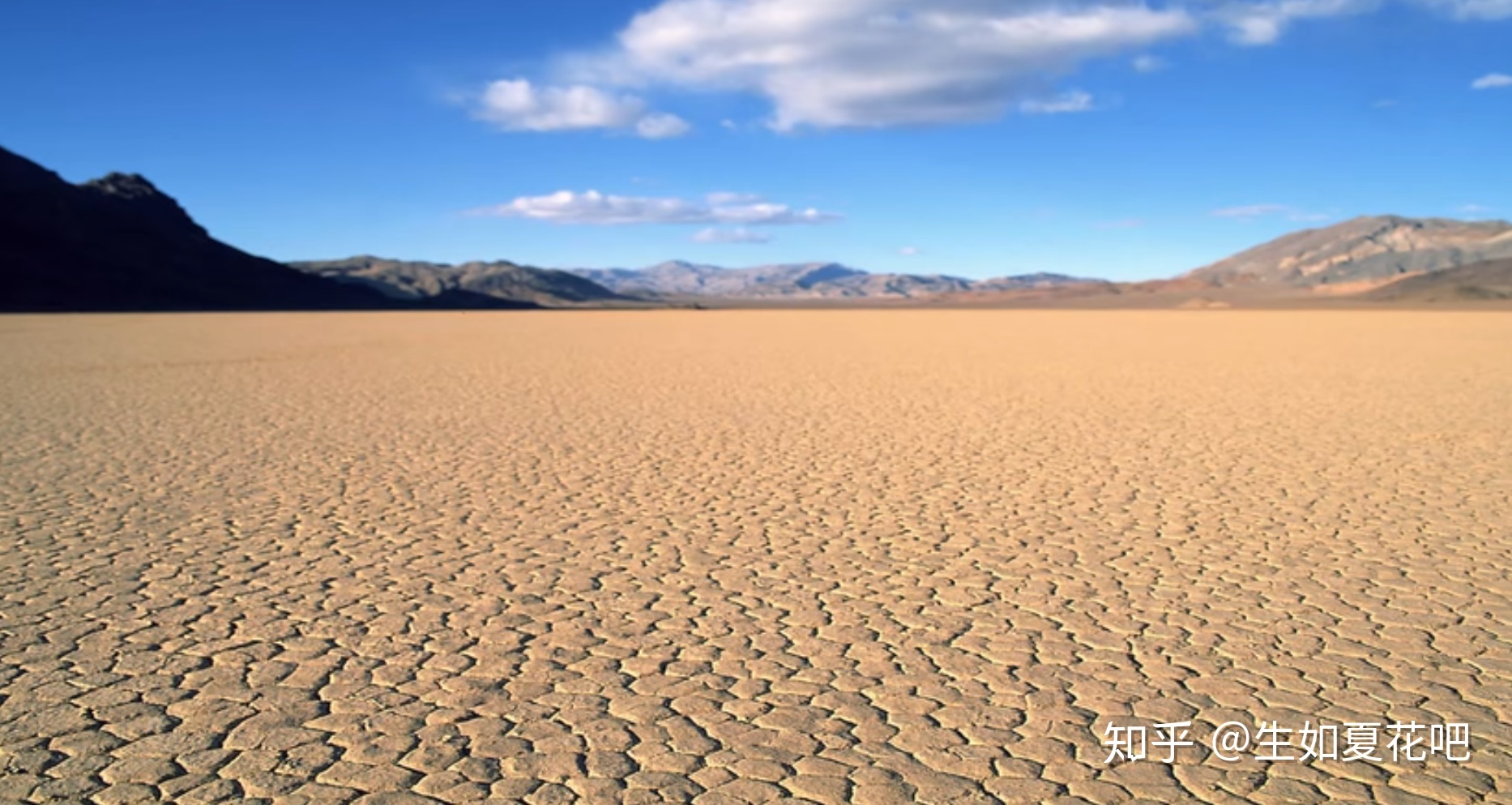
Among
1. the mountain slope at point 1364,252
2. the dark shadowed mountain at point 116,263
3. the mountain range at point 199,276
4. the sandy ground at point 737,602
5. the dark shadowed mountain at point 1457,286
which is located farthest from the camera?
the mountain slope at point 1364,252

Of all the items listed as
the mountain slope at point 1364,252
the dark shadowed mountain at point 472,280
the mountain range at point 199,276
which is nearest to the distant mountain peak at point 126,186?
the mountain range at point 199,276

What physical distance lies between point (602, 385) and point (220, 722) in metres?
12.4

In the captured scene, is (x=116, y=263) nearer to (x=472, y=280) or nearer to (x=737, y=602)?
(x=737, y=602)

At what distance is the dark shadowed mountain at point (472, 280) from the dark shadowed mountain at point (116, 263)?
38.6 m

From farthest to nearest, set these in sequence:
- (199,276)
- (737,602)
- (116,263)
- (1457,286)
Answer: (1457,286)
(199,276)
(116,263)
(737,602)

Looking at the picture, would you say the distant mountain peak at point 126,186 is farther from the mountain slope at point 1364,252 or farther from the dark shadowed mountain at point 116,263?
the mountain slope at point 1364,252

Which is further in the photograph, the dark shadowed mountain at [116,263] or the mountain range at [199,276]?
the mountain range at [199,276]

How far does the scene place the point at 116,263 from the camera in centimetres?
6269

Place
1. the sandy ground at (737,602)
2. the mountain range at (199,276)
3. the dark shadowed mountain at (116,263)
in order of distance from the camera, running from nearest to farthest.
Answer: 1. the sandy ground at (737,602)
2. the dark shadowed mountain at (116,263)
3. the mountain range at (199,276)

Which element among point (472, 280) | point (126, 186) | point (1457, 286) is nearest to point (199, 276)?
point (126, 186)

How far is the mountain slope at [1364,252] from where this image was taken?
128 m

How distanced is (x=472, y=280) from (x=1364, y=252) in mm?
124033

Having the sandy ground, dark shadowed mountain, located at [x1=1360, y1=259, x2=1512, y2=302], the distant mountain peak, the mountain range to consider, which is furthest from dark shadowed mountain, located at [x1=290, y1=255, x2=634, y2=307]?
the sandy ground

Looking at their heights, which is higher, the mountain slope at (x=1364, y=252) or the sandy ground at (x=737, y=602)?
the mountain slope at (x=1364, y=252)
